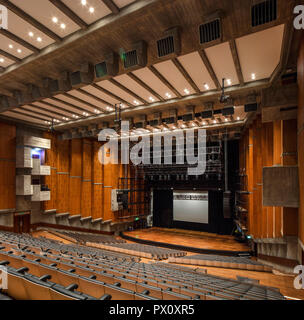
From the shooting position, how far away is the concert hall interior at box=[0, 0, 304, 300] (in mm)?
2760

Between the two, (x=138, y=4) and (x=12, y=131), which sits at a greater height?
(x=138, y=4)

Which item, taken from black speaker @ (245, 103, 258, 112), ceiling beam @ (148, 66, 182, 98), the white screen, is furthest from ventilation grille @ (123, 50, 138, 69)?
the white screen

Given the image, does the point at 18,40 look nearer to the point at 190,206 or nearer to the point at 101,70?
the point at 101,70

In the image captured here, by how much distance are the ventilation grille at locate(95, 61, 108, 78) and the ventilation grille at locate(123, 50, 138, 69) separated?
53cm

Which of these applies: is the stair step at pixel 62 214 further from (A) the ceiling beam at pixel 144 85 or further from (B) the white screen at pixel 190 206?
(A) the ceiling beam at pixel 144 85

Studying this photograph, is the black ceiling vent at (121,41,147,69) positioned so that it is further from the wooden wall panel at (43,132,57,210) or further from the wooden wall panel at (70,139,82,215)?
the wooden wall panel at (70,139,82,215)

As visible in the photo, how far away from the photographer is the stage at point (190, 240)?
995 centimetres

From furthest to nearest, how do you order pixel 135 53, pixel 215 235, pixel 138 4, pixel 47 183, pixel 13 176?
1. pixel 215 235
2. pixel 47 183
3. pixel 13 176
4. pixel 135 53
5. pixel 138 4

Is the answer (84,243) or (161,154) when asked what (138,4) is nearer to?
(84,243)

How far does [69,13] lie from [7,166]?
7308mm

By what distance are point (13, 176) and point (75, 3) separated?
7709mm
